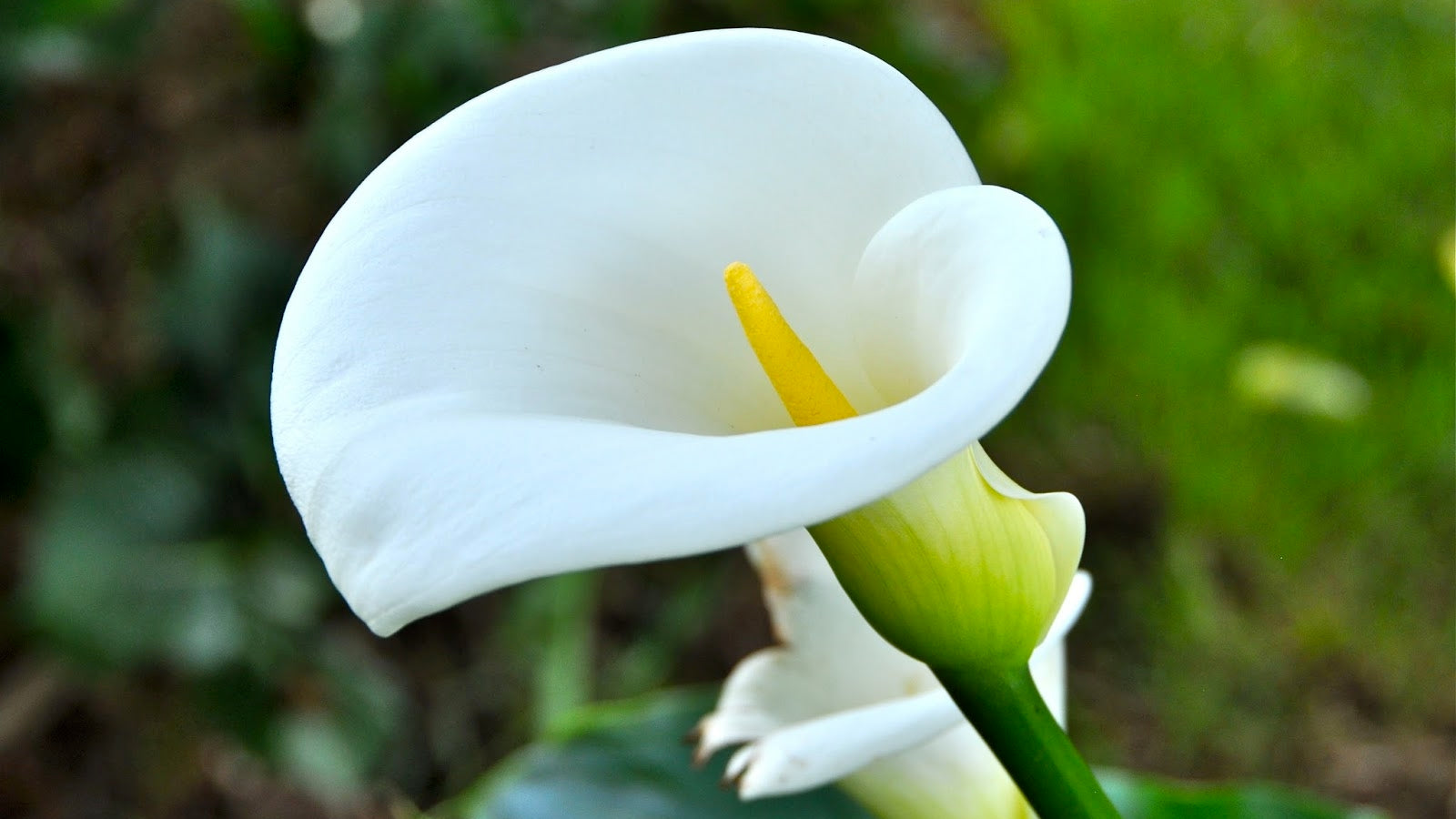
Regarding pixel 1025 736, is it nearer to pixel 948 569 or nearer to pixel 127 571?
pixel 948 569

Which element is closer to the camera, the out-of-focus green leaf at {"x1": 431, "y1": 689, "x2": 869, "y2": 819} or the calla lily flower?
the calla lily flower

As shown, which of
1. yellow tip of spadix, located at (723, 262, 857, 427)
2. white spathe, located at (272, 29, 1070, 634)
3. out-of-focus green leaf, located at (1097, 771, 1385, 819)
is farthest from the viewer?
out-of-focus green leaf, located at (1097, 771, 1385, 819)

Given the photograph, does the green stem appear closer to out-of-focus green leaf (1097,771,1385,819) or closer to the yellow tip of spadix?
the yellow tip of spadix

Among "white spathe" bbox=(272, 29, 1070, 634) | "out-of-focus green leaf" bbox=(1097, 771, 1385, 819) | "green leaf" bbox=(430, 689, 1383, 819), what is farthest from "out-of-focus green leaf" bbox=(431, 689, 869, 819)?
"white spathe" bbox=(272, 29, 1070, 634)

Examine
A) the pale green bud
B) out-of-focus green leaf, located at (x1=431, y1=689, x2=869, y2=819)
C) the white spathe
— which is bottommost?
out-of-focus green leaf, located at (x1=431, y1=689, x2=869, y2=819)

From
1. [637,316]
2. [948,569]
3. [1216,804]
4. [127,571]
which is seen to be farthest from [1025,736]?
[127,571]

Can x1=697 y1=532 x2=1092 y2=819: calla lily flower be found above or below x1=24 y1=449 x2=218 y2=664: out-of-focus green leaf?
above

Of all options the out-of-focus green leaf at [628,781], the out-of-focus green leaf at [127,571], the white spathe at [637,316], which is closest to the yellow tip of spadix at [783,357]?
the white spathe at [637,316]
